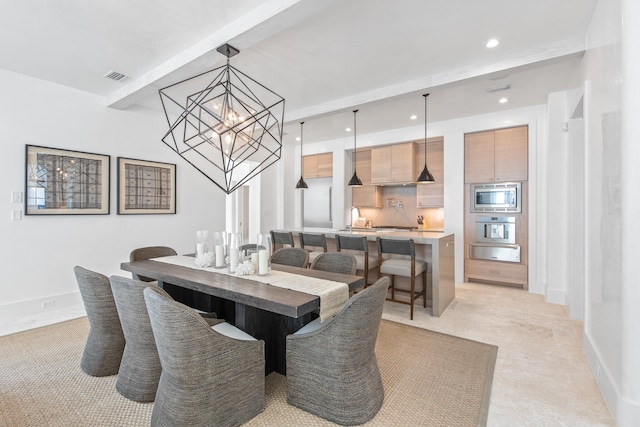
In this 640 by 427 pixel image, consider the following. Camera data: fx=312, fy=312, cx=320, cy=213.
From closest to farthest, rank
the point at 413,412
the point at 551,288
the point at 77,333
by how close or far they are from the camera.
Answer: the point at 413,412, the point at 77,333, the point at 551,288

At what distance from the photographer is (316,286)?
2.11 metres

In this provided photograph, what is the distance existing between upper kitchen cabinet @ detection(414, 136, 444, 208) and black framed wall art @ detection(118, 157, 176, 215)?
14.1 ft

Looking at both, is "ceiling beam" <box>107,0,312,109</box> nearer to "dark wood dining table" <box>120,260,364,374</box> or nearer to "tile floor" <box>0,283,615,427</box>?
"dark wood dining table" <box>120,260,364,374</box>

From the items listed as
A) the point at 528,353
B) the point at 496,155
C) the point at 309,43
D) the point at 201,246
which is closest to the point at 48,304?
the point at 201,246

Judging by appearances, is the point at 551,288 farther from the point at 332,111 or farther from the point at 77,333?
the point at 77,333

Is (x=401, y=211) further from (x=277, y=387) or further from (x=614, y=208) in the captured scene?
(x=277, y=387)

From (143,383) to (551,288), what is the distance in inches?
186

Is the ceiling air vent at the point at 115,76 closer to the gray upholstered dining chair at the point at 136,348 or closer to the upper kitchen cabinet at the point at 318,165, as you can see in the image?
the gray upholstered dining chair at the point at 136,348

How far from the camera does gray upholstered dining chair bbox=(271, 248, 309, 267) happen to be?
314 centimetres

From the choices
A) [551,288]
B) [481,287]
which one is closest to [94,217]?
[481,287]

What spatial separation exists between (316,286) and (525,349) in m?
2.09

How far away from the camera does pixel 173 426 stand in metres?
1.59

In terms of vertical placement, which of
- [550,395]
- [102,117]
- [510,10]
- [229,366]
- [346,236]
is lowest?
[550,395]

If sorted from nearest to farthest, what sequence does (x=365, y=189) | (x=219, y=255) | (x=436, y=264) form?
(x=219, y=255) → (x=436, y=264) → (x=365, y=189)
